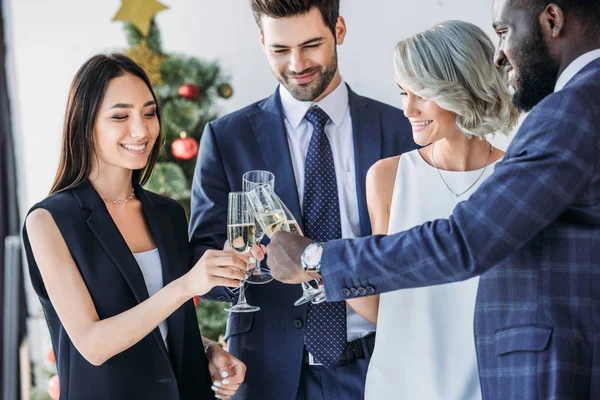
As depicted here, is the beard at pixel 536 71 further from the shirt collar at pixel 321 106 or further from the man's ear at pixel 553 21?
the shirt collar at pixel 321 106

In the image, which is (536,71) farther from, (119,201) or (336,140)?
(119,201)

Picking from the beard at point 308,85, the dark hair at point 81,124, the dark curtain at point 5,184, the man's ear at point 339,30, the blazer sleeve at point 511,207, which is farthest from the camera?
the dark curtain at point 5,184

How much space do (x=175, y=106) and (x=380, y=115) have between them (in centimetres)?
132

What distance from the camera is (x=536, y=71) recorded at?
1749mm

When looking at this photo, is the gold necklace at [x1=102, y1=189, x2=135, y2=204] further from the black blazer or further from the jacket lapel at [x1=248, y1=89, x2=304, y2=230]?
the jacket lapel at [x1=248, y1=89, x2=304, y2=230]

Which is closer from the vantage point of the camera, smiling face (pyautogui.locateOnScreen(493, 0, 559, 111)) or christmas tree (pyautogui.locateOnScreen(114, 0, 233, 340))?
smiling face (pyautogui.locateOnScreen(493, 0, 559, 111))

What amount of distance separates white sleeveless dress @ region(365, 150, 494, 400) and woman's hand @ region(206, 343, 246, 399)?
36 centimetres

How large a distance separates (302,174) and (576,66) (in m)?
1.04

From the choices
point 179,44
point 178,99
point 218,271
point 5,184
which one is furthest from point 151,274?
point 5,184

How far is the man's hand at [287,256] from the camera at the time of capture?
190 centimetres

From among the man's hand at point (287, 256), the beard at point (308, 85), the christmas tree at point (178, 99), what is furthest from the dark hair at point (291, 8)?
the christmas tree at point (178, 99)

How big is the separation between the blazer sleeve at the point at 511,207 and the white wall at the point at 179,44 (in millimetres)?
A: 2337

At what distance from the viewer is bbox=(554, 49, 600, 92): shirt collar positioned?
65.3 inches

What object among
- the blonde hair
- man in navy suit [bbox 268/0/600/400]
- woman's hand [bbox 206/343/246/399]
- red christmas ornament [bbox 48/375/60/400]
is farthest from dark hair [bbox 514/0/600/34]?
→ red christmas ornament [bbox 48/375/60/400]
